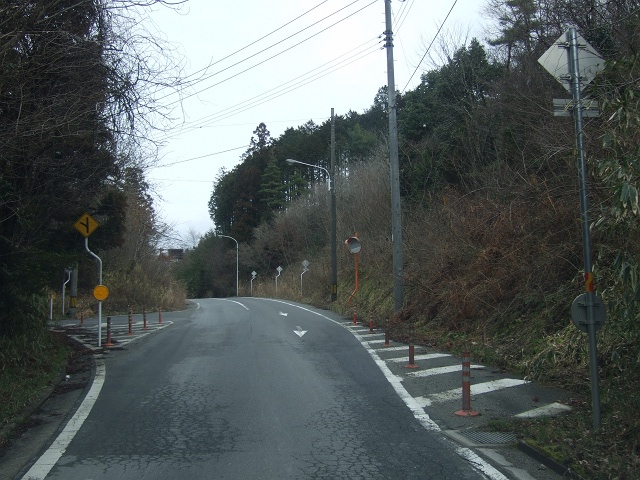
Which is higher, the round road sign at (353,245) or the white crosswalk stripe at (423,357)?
the round road sign at (353,245)

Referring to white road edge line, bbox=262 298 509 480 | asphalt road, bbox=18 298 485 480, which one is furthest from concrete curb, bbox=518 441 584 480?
asphalt road, bbox=18 298 485 480

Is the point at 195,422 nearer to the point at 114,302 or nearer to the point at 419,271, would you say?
the point at 419,271

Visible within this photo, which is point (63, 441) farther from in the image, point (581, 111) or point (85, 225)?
point (85, 225)

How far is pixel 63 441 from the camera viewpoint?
291 inches

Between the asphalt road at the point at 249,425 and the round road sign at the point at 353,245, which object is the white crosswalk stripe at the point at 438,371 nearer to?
the asphalt road at the point at 249,425

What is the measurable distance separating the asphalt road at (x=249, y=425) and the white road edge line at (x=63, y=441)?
0.03 meters

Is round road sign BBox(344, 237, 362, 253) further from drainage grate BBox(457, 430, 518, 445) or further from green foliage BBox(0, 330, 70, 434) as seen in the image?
drainage grate BBox(457, 430, 518, 445)

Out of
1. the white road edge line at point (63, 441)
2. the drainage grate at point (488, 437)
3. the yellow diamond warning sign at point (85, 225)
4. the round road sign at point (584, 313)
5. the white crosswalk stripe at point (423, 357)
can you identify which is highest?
the yellow diamond warning sign at point (85, 225)

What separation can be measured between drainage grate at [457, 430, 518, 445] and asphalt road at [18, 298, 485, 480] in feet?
1.22

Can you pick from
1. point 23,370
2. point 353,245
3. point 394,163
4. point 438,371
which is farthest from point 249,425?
point 353,245

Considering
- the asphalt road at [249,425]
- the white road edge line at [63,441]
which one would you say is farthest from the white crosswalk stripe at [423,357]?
the white road edge line at [63,441]

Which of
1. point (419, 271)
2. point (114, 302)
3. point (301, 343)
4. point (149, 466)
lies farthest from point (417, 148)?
point (149, 466)

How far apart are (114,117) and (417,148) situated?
2007cm

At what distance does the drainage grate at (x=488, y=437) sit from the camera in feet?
23.6
